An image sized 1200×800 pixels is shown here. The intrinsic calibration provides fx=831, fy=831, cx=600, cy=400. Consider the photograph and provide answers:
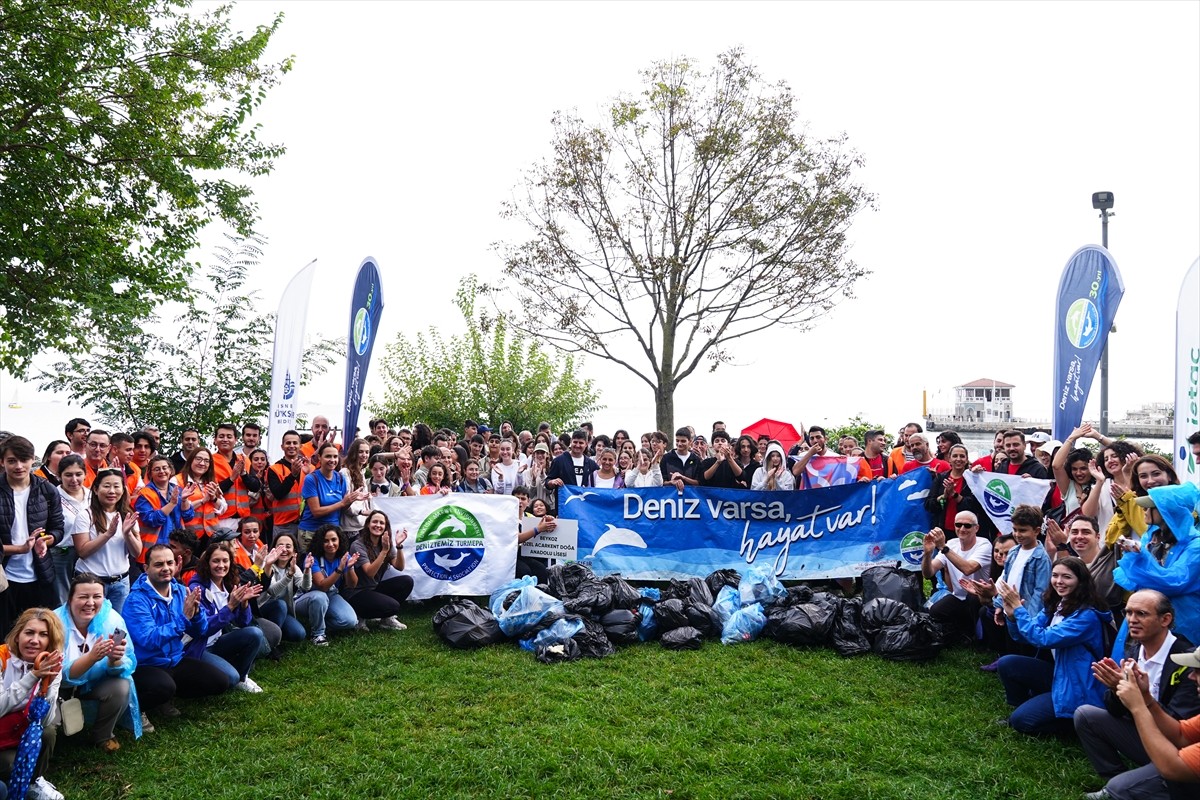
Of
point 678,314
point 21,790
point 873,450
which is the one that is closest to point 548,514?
Answer: point 873,450

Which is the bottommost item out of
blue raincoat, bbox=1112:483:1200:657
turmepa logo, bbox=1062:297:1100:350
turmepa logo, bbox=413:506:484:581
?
turmepa logo, bbox=413:506:484:581

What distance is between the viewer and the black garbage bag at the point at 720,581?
809 cm

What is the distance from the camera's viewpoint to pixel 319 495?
26.0 feet

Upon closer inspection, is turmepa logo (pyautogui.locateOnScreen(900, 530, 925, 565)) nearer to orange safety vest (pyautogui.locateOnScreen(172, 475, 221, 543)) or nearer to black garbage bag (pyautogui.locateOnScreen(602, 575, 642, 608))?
black garbage bag (pyautogui.locateOnScreen(602, 575, 642, 608))

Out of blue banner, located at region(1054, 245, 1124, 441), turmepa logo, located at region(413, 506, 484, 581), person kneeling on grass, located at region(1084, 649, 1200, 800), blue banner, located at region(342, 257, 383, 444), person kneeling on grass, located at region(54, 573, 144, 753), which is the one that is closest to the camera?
person kneeling on grass, located at region(1084, 649, 1200, 800)

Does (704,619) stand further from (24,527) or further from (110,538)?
(24,527)

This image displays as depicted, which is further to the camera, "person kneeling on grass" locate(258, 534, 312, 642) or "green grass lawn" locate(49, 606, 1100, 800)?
"person kneeling on grass" locate(258, 534, 312, 642)

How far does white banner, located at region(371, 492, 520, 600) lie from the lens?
848cm

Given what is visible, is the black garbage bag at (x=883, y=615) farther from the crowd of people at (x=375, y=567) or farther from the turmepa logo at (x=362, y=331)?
the turmepa logo at (x=362, y=331)

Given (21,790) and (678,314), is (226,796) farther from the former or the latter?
(678,314)

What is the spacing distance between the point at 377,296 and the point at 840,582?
267 inches

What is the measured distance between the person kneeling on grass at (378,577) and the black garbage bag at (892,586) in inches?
175

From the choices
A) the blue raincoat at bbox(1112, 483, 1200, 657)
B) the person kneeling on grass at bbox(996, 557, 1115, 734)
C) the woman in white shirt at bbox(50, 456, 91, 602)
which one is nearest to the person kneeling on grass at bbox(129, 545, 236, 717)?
the woman in white shirt at bbox(50, 456, 91, 602)

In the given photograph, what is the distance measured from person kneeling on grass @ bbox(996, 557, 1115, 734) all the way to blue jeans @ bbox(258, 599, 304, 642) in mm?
5561
